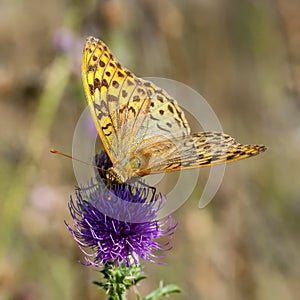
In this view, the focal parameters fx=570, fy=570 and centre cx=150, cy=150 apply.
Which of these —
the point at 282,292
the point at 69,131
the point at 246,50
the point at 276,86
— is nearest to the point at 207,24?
the point at 246,50

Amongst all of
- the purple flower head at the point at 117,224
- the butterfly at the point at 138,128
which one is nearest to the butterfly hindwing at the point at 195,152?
the butterfly at the point at 138,128

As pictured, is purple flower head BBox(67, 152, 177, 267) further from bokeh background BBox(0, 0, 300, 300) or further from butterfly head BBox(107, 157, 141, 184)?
bokeh background BBox(0, 0, 300, 300)

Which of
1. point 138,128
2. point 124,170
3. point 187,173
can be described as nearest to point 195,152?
point 124,170

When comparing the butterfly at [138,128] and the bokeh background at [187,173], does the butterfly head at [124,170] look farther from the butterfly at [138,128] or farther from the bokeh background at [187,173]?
the bokeh background at [187,173]

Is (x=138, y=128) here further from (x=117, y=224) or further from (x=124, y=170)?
(x=117, y=224)

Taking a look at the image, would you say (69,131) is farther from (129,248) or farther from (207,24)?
(129,248)

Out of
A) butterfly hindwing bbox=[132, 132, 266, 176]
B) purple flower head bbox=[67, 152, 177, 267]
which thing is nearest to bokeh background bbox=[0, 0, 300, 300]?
purple flower head bbox=[67, 152, 177, 267]
